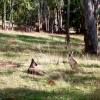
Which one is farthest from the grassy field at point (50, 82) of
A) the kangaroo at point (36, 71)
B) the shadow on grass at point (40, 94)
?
the kangaroo at point (36, 71)

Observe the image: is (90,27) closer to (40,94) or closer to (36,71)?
(36,71)

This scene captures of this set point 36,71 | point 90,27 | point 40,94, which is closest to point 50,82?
point 40,94

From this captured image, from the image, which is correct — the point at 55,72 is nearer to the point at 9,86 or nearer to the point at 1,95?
the point at 9,86

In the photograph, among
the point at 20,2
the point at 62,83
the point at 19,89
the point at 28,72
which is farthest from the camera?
the point at 20,2

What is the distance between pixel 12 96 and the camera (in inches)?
326

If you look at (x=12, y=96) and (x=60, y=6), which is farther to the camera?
(x=60, y=6)

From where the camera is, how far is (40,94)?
8516mm

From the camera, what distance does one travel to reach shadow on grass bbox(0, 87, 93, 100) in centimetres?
816

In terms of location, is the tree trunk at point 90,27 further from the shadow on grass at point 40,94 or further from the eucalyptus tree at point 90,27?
the shadow on grass at point 40,94

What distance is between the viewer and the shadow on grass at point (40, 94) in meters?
8.16

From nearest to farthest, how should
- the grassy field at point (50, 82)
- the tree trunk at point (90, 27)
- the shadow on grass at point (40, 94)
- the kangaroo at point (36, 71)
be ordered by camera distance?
the shadow on grass at point (40, 94) < the grassy field at point (50, 82) < the kangaroo at point (36, 71) < the tree trunk at point (90, 27)

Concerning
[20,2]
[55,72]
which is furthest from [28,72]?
[20,2]

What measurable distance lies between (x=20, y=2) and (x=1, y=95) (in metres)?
37.9

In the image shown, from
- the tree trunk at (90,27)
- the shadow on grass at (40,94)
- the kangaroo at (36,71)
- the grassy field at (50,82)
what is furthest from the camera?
the tree trunk at (90,27)
